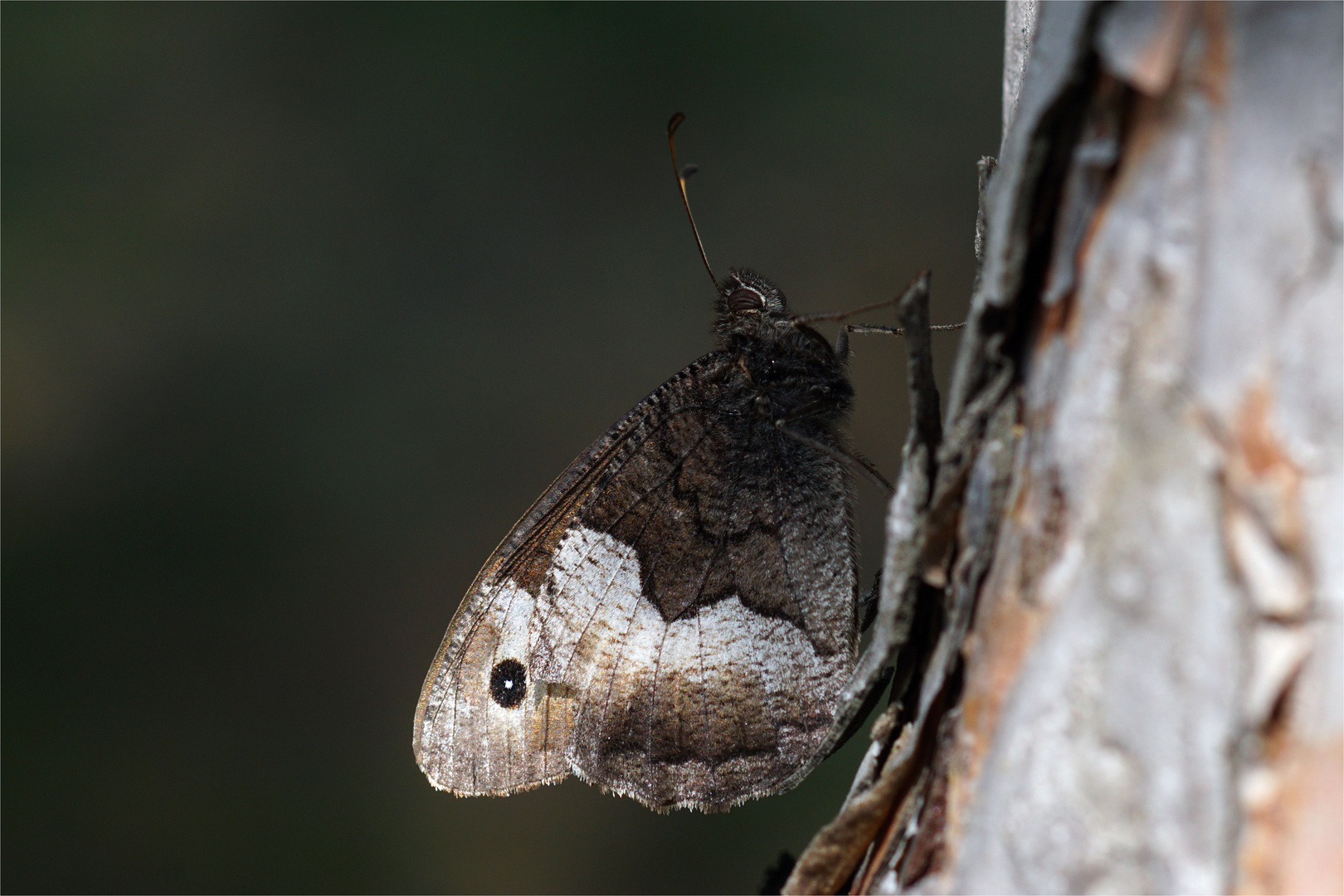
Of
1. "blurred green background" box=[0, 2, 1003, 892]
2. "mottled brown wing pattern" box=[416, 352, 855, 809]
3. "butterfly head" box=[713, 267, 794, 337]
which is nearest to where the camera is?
"mottled brown wing pattern" box=[416, 352, 855, 809]

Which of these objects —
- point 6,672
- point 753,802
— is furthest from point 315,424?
point 753,802

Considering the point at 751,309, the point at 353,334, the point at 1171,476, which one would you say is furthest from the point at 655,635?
the point at 353,334

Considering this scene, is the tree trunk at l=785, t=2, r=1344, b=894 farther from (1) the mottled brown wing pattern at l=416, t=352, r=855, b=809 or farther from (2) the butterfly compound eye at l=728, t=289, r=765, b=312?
(2) the butterfly compound eye at l=728, t=289, r=765, b=312

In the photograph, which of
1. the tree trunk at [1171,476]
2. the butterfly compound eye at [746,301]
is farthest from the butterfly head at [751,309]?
the tree trunk at [1171,476]

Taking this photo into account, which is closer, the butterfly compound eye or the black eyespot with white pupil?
the black eyespot with white pupil

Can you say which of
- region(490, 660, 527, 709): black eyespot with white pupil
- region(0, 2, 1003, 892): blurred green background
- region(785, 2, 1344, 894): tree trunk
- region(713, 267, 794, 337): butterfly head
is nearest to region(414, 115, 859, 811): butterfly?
region(490, 660, 527, 709): black eyespot with white pupil

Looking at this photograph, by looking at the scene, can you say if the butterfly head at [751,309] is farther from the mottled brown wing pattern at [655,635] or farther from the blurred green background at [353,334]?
the blurred green background at [353,334]

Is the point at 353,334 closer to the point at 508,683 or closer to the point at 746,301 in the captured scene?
the point at 746,301
